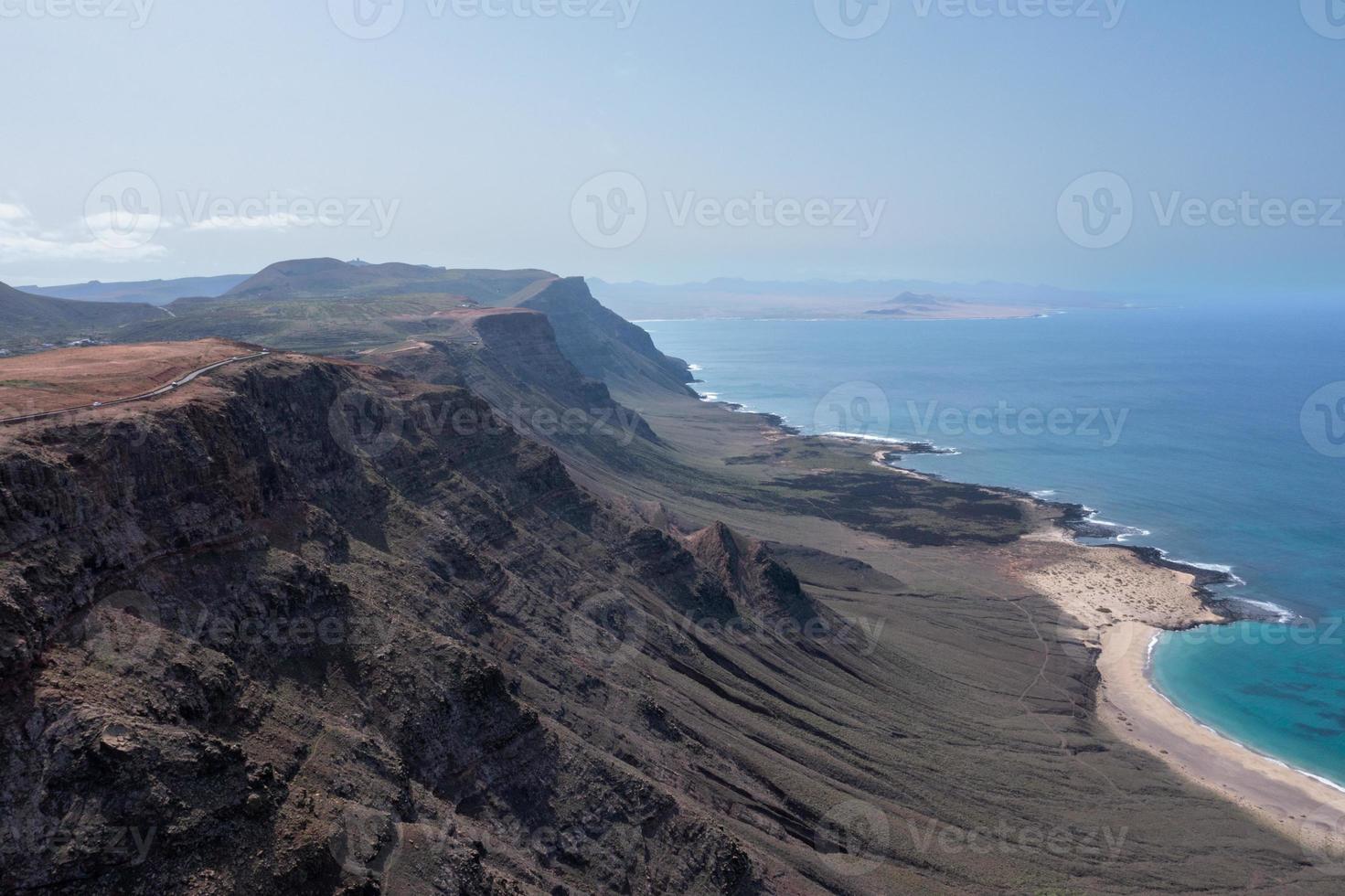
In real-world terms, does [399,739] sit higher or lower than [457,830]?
higher

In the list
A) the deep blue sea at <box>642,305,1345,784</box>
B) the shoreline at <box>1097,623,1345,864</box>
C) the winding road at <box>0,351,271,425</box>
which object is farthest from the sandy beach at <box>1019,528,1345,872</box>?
the winding road at <box>0,351,271,425</box>

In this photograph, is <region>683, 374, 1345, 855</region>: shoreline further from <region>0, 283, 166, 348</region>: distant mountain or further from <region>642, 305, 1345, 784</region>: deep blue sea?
<region>0, 283, 166, 348</region>: distant mountain

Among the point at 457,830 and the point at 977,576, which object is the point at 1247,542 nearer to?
the point at 977,576

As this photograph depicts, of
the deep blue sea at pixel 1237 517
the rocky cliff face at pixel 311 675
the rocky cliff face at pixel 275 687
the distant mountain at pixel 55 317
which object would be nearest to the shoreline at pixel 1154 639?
the deep blue sea at pixel 1237 517

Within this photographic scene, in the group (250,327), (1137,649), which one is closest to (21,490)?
(1137,649)

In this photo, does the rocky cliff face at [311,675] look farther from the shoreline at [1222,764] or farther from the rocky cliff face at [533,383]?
the rocky cliff face at [533,383]

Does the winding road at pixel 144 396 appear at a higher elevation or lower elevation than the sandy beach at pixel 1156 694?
higher

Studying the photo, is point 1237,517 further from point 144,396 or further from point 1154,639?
point 144,396
